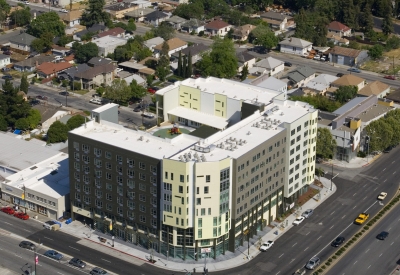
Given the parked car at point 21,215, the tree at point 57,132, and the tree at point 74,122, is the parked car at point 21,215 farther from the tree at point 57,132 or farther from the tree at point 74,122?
the tree at point 74,122

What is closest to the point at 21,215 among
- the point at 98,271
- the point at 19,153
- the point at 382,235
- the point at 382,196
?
the point at 19,153

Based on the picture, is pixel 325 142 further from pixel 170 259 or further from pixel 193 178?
pixel 170 259

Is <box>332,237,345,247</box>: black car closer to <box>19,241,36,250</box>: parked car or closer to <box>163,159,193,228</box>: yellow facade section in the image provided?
<box>163,159,193,228</box>: yellow facade section

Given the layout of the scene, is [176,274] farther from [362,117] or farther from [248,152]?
[362,117]

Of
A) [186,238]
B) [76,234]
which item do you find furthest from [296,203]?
[76,234]

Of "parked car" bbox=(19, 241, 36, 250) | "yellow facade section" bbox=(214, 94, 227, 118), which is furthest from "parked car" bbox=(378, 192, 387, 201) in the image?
"parked car" bbox=(19, 241, 36, 250)
